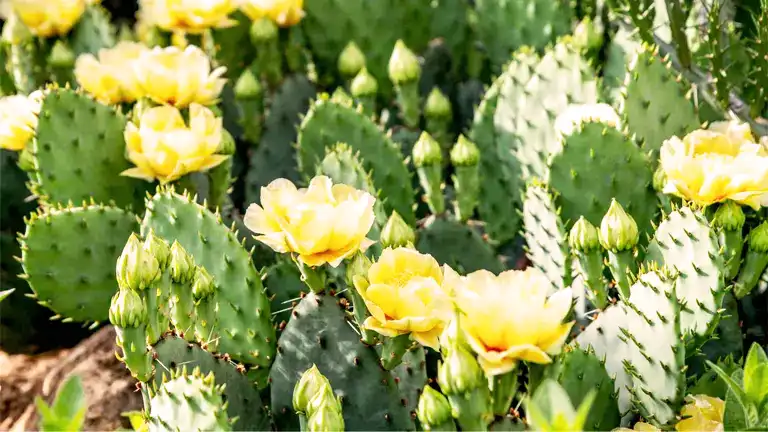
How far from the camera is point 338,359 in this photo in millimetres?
1153

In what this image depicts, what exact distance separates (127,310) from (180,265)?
0.40ft

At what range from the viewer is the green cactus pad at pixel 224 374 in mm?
1123

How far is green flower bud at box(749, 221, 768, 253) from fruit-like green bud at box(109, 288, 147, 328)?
806 mm

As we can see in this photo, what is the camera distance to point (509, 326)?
2.79 feet

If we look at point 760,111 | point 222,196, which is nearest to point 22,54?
point 222,196

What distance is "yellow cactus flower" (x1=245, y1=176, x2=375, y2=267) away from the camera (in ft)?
3.43

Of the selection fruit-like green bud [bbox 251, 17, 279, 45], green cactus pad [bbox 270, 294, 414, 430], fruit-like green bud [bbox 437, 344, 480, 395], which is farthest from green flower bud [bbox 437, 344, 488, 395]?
fruit-like green bud [bbox 251, 17, 279, 45]

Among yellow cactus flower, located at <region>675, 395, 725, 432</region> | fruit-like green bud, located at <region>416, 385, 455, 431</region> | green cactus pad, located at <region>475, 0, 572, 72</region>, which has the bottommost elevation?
yellow cactus flower, located at <region>675, 395, 725, 432</region>

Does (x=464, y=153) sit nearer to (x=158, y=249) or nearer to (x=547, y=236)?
(x=547, y=236)

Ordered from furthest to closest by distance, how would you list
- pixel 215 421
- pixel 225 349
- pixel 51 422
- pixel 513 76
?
pixel 513 76, pixel 225 349, pixel 215 421, pixel 51 422

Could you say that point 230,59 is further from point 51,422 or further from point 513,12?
point 51,422

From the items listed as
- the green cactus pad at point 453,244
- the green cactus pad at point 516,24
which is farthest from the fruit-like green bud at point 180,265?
the green cactus pad at point 516,24

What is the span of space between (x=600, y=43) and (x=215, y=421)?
126 cm

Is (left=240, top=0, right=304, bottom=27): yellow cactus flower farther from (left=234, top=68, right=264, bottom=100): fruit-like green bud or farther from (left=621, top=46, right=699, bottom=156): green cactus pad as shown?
(left=621, top=46, right=699, bottom=156): green cactus pad
